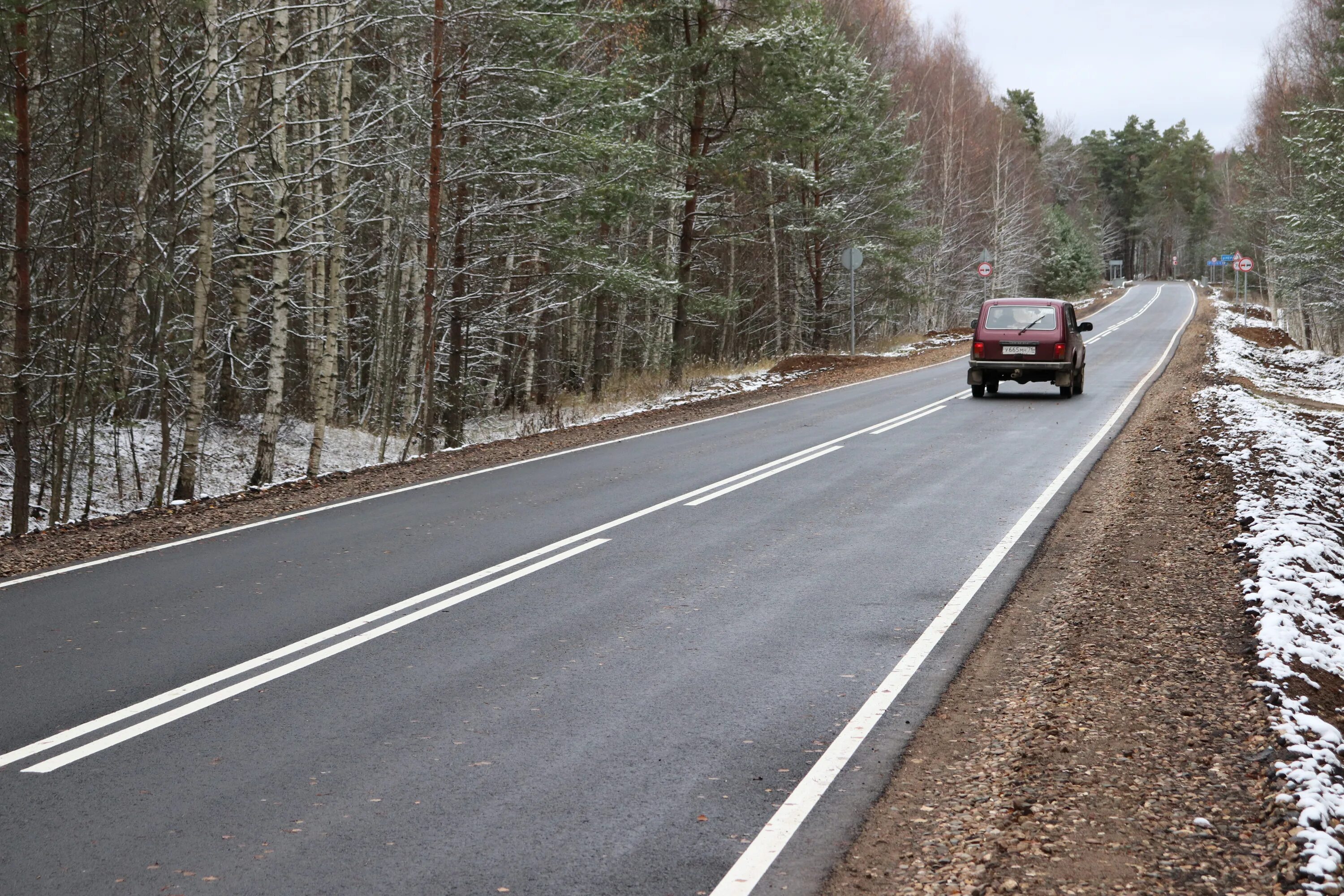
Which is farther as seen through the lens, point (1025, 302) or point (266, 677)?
point (1025, 302)

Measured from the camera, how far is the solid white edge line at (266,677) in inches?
197

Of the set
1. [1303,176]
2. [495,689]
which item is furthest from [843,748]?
[1303,176]

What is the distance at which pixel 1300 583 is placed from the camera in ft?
24.3

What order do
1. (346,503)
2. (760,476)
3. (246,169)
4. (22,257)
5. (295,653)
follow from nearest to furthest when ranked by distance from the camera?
(295,653) → (346,503) → (22,257) → (760,476) → (246,169)

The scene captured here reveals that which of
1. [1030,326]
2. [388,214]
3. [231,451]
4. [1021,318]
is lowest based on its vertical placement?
[231,451]

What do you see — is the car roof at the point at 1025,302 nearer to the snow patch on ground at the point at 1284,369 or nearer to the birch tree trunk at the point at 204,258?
the snow patch on ground at the point at 1284,369

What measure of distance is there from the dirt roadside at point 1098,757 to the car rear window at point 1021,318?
13798 mm

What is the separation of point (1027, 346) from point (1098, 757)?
1781 cm

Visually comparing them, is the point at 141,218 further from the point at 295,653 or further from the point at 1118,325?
the point at 1118,325

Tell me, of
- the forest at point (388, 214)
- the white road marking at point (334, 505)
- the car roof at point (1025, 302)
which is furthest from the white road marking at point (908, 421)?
the forest at point (388, 214)

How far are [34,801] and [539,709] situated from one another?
2.19m

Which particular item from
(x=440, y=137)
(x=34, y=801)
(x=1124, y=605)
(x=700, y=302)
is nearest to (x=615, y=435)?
(x=440, y=137)

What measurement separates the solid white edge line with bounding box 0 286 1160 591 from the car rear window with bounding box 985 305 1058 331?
165cm

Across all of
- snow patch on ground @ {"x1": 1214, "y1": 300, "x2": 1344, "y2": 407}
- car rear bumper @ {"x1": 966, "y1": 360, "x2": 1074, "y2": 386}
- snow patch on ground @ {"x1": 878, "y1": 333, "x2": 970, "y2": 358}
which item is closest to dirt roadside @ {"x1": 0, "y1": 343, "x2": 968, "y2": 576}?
car rear bumper @ {"x1": 966, "y1": 360, "x2": 1074, "y2": 386}
